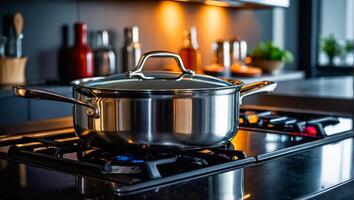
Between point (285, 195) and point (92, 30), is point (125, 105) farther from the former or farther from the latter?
point (92, 30)

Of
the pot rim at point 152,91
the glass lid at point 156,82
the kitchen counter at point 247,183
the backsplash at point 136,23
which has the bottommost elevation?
the kitchen counter at point 247,183

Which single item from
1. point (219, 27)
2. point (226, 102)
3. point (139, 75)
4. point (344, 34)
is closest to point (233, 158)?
point (226, 102)

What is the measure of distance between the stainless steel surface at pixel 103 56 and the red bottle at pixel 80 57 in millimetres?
109

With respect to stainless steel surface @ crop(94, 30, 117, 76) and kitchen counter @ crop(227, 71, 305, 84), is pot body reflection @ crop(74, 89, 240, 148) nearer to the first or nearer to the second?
stainless steel surface @ crop(94, 30, 117, 76)

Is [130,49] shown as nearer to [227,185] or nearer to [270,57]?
[270,57]

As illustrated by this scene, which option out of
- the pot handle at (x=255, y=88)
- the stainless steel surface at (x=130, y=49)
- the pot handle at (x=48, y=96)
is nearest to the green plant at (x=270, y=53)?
the stainless steel surface at (x=130, y=49)

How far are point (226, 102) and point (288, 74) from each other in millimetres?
2623

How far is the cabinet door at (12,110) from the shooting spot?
197cm

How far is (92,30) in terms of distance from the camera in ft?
8.66

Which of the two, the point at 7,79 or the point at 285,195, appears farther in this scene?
the point at 7,79

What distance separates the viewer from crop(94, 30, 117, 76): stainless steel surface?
2562 millimetres

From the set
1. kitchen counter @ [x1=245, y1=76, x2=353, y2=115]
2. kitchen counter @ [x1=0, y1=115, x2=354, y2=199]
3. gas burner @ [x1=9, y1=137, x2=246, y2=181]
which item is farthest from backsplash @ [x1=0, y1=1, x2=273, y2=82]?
kitchen counter @ [x1=0, y1=115, x2=354, y2=199]

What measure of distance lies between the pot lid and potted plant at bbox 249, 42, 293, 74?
7.64 ft

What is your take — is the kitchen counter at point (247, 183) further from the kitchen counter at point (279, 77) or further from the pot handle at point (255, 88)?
the kitchen counter at point (279, 77)
